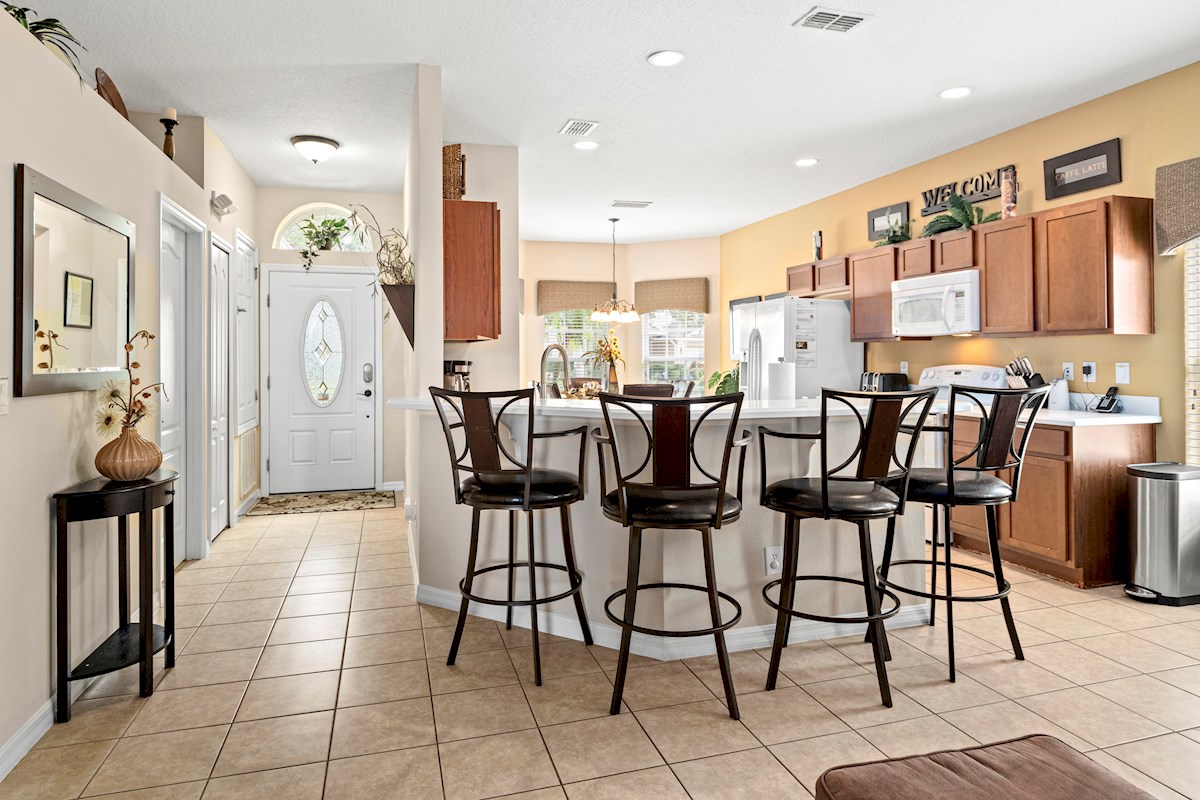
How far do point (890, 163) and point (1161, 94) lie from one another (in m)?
1.91

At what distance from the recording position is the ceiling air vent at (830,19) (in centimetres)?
324

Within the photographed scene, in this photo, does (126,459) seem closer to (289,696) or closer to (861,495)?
(289,696)

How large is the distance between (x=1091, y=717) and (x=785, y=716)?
3.26 ft

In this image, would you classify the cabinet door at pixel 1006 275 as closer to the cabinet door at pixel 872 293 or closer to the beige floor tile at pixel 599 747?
the cabinet door at pixel 872 293

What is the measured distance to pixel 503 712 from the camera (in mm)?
2467

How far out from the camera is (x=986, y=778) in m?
1.24

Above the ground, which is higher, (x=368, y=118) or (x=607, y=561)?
(x=368, y=118)

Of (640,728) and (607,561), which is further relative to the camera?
(607,561)

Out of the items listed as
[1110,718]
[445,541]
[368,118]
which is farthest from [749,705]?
[368,118]

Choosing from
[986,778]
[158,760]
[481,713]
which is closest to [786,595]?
[481,713]

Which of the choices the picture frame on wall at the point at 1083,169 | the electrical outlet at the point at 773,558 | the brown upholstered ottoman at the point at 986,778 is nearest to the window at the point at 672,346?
the picture frame on wall at the point at 1083,169

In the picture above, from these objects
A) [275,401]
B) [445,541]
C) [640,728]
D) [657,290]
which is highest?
[657,290]

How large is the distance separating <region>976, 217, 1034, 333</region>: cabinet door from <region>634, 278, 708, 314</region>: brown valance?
444 centimetres

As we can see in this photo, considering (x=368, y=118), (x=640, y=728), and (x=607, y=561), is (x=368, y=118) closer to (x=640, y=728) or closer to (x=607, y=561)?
(x=607, y=561)
